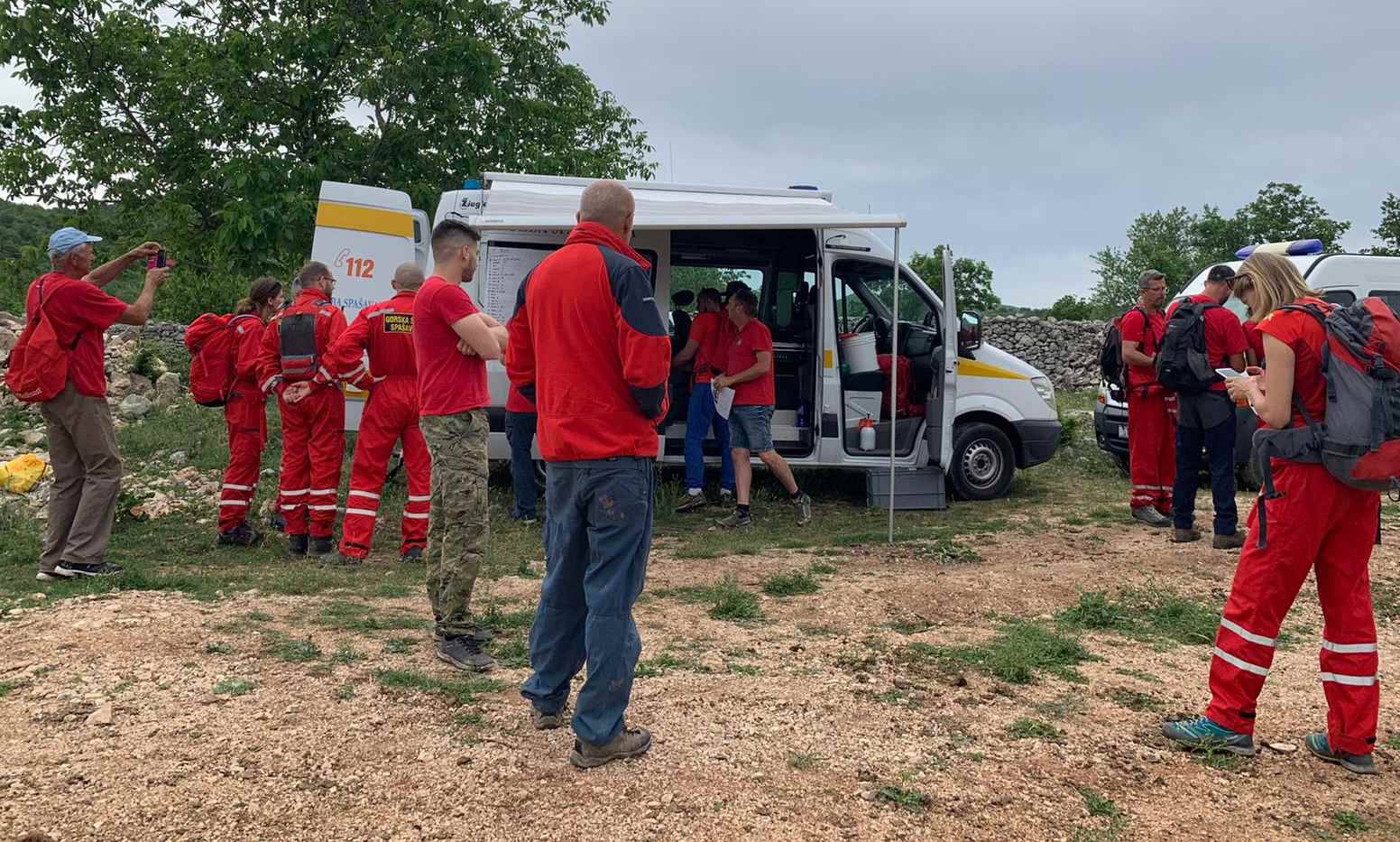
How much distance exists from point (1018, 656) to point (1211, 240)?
35490mm

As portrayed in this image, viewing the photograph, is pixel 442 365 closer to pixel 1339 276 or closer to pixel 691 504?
pixel 691 504

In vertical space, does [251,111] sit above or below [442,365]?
above

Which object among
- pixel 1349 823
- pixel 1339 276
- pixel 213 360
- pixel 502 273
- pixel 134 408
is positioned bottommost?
pixel 1349 823

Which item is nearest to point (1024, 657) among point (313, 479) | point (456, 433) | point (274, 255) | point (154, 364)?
point (456, 433)

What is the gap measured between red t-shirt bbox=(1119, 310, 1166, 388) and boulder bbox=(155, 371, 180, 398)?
1109 centimetres

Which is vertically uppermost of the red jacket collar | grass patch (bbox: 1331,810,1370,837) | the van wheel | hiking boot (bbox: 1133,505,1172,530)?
the red jacket collar

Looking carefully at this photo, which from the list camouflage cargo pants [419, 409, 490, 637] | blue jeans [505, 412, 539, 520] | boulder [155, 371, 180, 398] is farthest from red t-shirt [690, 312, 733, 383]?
boulder [155, 371, 180, 398]

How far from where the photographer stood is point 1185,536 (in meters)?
7.37

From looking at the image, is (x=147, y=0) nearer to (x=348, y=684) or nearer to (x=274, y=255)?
(x=274, y=255)

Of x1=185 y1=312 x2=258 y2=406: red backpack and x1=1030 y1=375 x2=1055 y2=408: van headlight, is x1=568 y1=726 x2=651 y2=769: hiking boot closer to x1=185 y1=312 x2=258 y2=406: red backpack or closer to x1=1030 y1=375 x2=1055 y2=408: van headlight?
x1=185 y1=312 x2=258 y2=406: red backpack

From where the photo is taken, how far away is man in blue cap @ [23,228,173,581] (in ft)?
18.5

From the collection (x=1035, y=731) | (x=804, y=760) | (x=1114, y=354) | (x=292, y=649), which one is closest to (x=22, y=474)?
(x=292, y=649)

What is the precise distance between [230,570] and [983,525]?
216 inches

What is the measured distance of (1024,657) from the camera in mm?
4621
